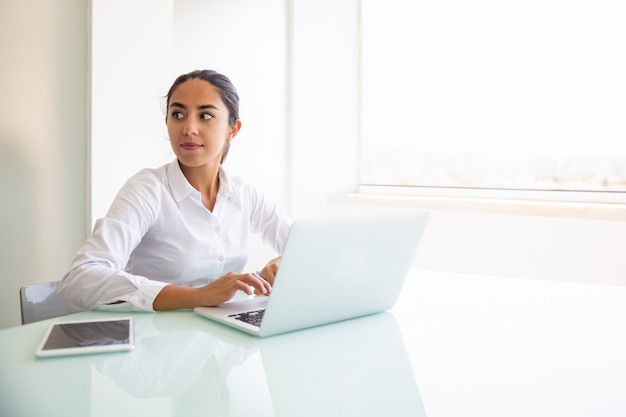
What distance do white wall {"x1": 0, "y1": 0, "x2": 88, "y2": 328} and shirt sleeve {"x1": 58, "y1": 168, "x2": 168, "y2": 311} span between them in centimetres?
120

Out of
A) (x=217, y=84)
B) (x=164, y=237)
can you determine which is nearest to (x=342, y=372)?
(x=164, y=237)

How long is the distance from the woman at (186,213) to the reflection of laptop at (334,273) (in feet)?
1.11

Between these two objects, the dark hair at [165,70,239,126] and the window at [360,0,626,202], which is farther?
the window at [360,0,626,202]

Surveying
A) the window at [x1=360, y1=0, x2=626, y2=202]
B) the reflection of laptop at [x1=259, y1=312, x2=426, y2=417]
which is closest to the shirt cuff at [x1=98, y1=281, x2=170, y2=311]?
the reflection of laptop at [x1=259, y1=312, x2=426, y2=417]

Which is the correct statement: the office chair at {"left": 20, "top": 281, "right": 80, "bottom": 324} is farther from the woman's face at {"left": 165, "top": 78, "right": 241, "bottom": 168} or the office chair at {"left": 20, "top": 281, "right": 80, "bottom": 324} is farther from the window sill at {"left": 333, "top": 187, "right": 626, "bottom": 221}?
the window sill at {"left": 333, "top": 187, "right": 626, "bottom": 221}

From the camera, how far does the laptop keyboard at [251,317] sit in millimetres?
1404

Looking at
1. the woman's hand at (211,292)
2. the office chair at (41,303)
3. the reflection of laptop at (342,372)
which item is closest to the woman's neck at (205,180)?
the office chair at (41,303)

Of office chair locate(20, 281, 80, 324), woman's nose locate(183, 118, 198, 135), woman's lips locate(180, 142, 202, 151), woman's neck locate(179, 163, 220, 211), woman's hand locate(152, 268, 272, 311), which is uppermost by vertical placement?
woman's nose locate(183, 118, 198, 135)

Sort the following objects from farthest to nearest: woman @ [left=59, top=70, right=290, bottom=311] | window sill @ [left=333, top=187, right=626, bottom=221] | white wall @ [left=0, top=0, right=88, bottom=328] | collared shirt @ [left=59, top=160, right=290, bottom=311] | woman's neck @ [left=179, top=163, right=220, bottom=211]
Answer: window sill @ [left=333, top=187, right=626, bottom=221] → white wall @ [left=0, top=0, right=88, bottom=328] → woman's neck @ [left=179, top=163, right=220, bottom=211] → woman @ [left=59, top=70, right=290, bottom=311] → collared shirt @ [left=59, top=160, right=290, bottom=311]

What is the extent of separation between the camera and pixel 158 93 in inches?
136

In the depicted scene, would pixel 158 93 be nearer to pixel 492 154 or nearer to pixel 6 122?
pixel 6 122

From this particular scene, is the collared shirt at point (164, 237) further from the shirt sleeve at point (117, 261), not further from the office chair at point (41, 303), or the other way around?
the office chair at point (41, 303)

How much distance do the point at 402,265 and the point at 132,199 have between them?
84 cm

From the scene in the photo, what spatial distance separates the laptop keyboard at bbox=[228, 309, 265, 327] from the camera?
140 cm
